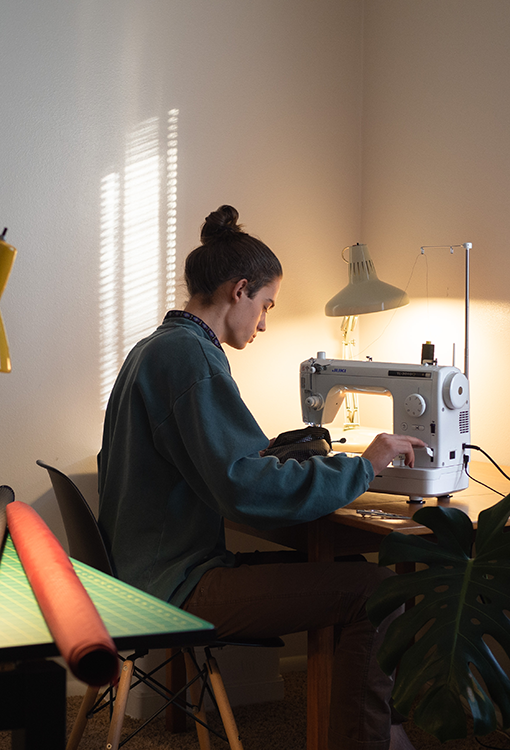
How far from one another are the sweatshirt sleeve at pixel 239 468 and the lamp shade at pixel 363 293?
70 cm

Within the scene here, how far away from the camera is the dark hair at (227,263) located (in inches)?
68.3

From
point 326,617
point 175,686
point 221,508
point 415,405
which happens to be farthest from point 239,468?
point 175,686

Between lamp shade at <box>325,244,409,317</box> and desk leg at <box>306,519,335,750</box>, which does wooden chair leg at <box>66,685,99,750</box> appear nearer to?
desk leg at <box>306,519,335,750</box>

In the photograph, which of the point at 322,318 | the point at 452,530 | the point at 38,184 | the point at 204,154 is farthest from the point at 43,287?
the point at 452,530

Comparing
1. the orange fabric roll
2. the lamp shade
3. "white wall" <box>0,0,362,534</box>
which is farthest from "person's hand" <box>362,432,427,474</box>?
"white wall" <box>0,0,362,534</box>

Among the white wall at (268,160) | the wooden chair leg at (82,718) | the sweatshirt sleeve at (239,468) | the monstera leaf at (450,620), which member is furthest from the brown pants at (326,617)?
the white wall at (268,160)

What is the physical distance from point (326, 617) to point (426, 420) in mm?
492

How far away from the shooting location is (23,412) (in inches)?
87.9

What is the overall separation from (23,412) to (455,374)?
49.6 inches

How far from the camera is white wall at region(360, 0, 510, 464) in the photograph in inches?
89.3

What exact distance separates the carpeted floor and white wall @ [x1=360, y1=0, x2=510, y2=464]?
819mm

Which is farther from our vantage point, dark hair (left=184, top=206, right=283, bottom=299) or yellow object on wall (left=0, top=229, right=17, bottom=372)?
dark hair (left=184, top=206, right=283, bottom=299)

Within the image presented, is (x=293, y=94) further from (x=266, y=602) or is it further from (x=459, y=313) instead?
(x=266, y=602)

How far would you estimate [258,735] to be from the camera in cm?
212
